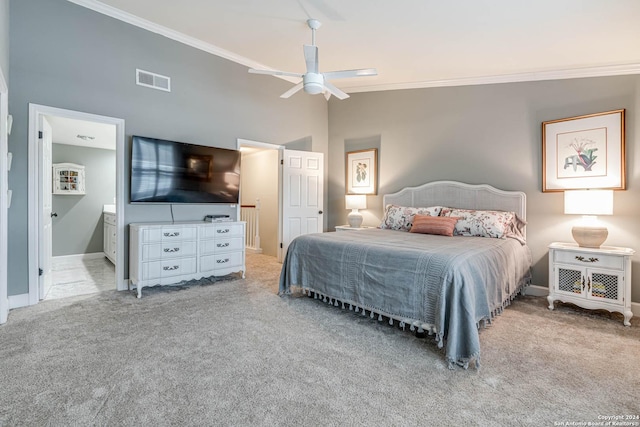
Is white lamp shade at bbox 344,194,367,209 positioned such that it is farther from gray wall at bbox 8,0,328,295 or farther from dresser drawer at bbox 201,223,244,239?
dresser drawer at bbox 201,223,244,239

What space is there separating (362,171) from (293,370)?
4025 millimetres

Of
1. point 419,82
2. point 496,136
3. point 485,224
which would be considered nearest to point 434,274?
point 485,224

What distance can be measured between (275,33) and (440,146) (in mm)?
2762

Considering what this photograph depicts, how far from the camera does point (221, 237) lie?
402 cm

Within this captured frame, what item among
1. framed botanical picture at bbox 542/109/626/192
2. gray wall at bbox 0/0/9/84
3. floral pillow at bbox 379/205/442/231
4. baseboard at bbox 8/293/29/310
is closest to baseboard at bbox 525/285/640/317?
framed botanical picture at bbox 542/109/626/192

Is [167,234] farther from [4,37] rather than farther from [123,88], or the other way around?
[4,37]

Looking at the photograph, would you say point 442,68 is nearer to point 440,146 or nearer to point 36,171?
point 440,146

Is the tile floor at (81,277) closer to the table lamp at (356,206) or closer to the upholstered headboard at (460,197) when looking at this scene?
the table lamp at (356,206)

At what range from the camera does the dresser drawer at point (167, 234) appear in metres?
3.41

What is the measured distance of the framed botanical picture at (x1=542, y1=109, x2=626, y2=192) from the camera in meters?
3.27

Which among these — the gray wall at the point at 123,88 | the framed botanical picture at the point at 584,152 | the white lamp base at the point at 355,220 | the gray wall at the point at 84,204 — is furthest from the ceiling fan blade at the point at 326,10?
the gray wall at the point at 84,204

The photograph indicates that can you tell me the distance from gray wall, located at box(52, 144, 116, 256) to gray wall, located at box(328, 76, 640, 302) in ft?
15.9

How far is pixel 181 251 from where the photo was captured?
145 inches

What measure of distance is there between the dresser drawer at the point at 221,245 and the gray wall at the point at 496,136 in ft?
7.57
